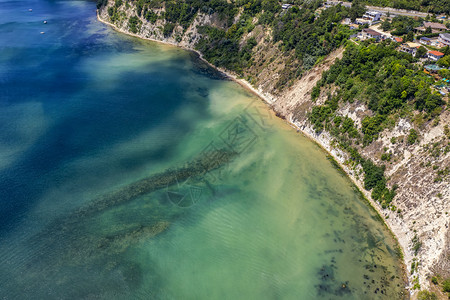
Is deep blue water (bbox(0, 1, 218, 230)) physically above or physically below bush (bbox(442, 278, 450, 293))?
below

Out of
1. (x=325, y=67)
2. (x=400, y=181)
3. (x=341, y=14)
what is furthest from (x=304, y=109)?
(x=341, y=14)

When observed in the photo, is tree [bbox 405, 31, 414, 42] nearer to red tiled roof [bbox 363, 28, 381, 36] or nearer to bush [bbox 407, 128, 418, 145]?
red tiled roof [bbox 363, 28, 381, 36]

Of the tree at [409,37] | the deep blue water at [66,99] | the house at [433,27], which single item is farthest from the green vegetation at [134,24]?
the house at [433,27]

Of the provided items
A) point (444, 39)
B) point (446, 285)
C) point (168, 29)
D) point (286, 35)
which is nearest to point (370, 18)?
point (444, 39)

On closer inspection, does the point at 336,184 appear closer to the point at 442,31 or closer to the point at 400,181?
the point at 400,181

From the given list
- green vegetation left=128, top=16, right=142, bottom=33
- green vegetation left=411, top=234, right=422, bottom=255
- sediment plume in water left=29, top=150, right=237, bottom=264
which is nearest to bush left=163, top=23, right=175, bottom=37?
green vegetation left=128, top=16, right=142, bottom=33
